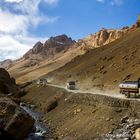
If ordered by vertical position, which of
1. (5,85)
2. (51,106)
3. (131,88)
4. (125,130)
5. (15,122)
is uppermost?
(5,85)

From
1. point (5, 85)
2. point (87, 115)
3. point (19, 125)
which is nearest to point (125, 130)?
point (19, 125)

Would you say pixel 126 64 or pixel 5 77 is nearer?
pixel 126 64

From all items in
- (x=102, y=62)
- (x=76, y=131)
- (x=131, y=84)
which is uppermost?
(x=102, y=62)

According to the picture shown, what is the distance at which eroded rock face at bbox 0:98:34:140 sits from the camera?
38.1 metres

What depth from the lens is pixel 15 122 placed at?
125ft

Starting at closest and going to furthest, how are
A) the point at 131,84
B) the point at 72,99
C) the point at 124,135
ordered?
the point at 124,135
the point at 131,84
the point at 72,99

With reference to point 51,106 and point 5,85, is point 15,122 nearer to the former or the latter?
point 51,106

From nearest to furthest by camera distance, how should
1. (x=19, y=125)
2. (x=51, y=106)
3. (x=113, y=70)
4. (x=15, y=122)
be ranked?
(x=15, y=122) → (x=19, y=125) → (x=51, y=106) → (x=113, y=70)

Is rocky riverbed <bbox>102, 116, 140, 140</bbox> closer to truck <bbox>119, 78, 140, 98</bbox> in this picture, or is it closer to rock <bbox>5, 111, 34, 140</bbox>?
rock <bbox>5, 111, 34, 140</bbox>

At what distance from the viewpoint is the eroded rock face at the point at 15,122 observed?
1501 inches

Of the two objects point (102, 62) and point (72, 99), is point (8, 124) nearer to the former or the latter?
point (72, 99)

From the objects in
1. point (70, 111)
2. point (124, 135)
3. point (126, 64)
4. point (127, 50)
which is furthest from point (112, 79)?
point (124, 135)

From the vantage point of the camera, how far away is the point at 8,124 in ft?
125

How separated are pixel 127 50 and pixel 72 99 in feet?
138
